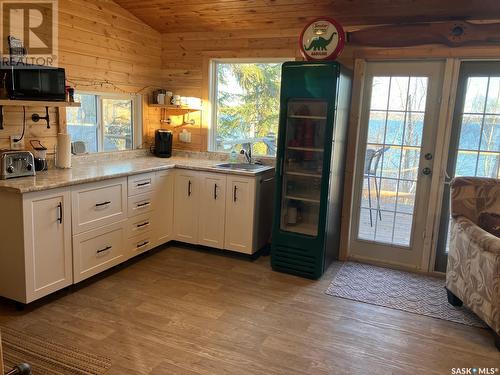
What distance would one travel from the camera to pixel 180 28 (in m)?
4.41

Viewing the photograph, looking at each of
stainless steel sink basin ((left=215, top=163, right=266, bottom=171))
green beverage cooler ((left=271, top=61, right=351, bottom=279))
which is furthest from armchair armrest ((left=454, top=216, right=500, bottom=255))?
stainless steel sink basin ((left=215, top=163, right=266, bottom=171))

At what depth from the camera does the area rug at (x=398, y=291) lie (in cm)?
304

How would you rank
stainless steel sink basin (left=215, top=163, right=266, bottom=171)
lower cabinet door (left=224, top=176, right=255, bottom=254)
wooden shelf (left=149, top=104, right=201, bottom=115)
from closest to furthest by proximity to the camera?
lower cabinet door (left=224, top=176, right=255, bottom=254) < stainless steel sink basin (left=215, top=163, right=266, bottom=171) < wooden shelf (left=149, top=104, right=201, bottom=115)

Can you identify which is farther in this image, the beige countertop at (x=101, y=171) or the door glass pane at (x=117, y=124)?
the door glass pane at (x=117, y=124)

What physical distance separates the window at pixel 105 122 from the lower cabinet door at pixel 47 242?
111 centimetres

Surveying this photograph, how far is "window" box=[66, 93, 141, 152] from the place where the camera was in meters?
3.80

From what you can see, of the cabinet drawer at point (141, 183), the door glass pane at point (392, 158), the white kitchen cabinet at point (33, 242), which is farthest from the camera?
the door glass pane at point (392, 158)

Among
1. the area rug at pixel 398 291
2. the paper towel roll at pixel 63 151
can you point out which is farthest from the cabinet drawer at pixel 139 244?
the area rug at pixel 398 291

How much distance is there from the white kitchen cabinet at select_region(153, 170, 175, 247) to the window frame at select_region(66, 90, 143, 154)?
0.68m

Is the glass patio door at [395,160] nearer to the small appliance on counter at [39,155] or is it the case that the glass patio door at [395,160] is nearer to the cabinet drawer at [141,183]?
the cabinet drawer at [141,183]

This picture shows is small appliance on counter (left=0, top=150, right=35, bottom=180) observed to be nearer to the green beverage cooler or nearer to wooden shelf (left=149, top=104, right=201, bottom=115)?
wooden shelf (left=149, top=104, right=201, bottom=115)

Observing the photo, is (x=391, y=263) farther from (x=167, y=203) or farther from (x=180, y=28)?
(x=180, y=28)

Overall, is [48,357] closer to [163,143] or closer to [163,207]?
[163,207]

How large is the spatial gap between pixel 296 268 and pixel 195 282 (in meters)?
0.89
